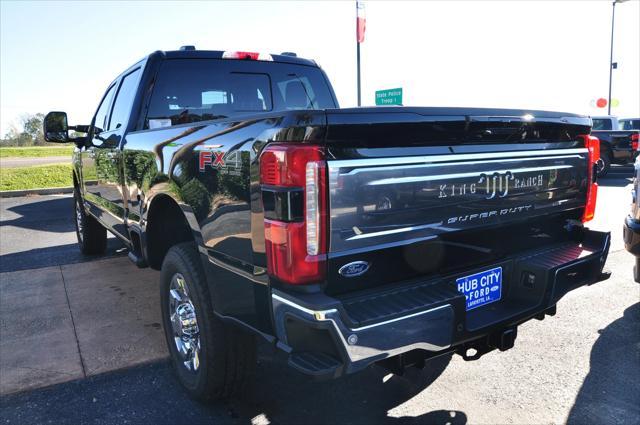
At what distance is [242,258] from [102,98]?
4.15 metres

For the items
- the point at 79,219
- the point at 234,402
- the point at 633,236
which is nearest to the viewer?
the point at 234,402

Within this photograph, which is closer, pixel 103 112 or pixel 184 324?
pixel 184 324

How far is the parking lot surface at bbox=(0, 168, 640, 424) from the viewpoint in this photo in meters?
2.78

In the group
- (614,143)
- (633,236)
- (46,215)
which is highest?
(614,143)

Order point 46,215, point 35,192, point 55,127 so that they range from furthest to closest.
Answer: point 35,192, point 46,215, point 55,127

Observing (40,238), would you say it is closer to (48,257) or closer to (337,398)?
(48,257)

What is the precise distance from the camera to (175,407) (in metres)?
2.88

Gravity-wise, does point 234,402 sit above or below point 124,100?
below

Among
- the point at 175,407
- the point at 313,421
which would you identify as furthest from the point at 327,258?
the point at 175,407

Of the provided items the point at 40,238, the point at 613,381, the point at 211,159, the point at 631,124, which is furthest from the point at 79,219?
the point at 631,124

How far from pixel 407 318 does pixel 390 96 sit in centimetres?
1598

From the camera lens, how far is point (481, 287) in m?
2.48

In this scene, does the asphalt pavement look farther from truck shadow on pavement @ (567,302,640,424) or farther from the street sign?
truck shadow on pavement @ (567,302,640,424)

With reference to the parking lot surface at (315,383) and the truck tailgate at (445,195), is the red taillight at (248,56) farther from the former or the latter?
the truck tailgate at (445,195)
